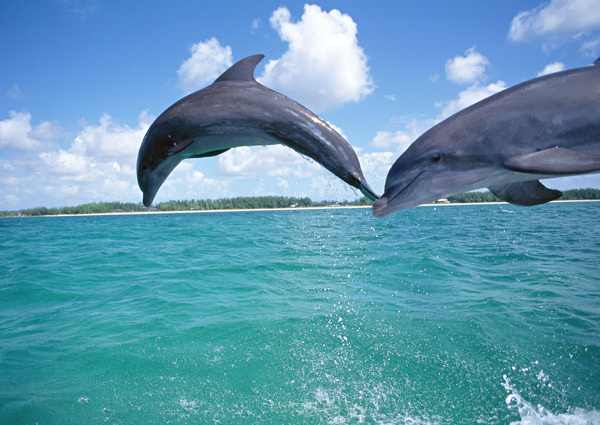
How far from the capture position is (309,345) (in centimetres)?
858

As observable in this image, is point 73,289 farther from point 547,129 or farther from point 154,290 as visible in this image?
point 547,129

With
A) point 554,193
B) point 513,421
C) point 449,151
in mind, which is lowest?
point 513,421

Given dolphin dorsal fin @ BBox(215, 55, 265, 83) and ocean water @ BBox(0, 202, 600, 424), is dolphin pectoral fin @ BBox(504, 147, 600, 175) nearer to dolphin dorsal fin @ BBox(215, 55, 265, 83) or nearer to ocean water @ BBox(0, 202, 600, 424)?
dolphin dorsal fin @ BBox(215, 55, 265, 83)

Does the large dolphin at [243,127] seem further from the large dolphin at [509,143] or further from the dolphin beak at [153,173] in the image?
the large dolphin at [509,143]

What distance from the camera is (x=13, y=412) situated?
656 cm

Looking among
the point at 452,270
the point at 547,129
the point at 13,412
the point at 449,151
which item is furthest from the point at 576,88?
the point at 452,270

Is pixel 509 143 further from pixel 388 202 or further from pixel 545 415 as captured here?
pixel 545 415

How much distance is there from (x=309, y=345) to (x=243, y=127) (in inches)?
250

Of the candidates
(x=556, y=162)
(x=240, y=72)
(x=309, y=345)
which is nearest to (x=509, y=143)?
(x=556, y=162)

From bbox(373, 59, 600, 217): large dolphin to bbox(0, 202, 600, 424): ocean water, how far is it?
4.41 metres

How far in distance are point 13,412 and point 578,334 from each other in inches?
459

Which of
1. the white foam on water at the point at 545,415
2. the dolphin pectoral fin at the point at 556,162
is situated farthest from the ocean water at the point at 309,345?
the dolphin pectoral fin at the point at 556,162

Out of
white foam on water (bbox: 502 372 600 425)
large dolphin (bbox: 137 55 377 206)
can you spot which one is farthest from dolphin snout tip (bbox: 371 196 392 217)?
white foam on water (bbox: 502 372 600 425)

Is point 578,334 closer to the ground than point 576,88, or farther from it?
closer to the ground
